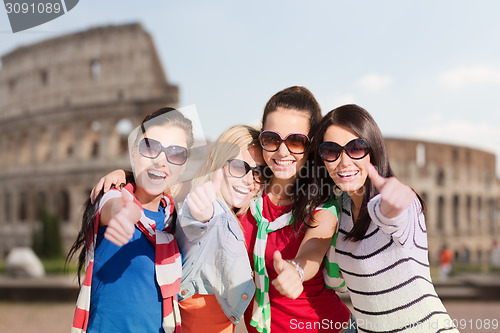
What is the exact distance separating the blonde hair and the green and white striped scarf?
0.20 metres

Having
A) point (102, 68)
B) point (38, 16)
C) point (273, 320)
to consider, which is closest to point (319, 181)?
point (273, 320)

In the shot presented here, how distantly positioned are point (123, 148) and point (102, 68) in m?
3.78

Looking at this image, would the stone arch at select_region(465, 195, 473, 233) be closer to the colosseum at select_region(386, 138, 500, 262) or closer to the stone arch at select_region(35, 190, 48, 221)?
the colosseum at select_region(386, 138, 500, 262)

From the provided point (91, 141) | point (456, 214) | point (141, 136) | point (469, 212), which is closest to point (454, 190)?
point (456, 214)

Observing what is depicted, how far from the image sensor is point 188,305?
6.48 feet

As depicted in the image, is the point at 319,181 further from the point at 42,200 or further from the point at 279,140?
the point at 42,200

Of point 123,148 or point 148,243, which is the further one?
point 123,148

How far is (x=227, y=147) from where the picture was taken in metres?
2.13

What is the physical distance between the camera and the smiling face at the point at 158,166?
6.42 feet

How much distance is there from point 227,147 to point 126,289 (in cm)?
83

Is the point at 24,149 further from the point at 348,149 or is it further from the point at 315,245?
the point at 348,149

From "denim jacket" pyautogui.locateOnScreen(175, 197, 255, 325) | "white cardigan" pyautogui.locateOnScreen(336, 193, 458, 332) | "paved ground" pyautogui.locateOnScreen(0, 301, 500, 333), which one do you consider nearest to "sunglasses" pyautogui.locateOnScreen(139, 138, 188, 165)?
"denim jacket" pyautogui.locateOnScreen(175, 197, 255, 325)

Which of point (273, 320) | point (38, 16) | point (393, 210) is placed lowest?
point (273, 320)

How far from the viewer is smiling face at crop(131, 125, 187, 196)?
1.96m
